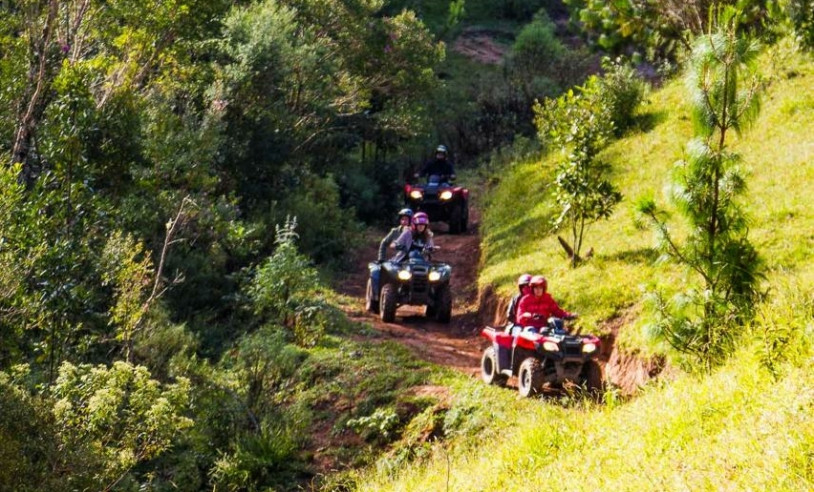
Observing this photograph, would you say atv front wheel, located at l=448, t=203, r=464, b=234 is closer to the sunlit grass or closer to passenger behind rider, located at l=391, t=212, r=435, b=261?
passenger behind rider, located at l=391, t=212, r=435, b=261

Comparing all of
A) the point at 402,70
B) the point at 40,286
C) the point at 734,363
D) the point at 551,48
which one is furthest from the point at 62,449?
the point at 551,48

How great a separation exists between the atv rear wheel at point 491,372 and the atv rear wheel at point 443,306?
→ 11.9 feet

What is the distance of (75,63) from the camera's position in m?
14.3

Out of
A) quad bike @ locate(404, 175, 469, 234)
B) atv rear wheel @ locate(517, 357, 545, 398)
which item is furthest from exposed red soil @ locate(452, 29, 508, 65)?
atv rear wheel @ locate(517, 357, 545, 398)

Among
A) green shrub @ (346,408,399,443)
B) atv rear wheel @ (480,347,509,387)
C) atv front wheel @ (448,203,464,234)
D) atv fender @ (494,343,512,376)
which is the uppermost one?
atv front wheel @ (448,203,464,234)

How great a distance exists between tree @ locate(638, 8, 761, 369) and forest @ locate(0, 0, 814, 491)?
0.18 feet

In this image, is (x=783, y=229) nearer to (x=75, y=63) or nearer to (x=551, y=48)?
(x=75, y=63)

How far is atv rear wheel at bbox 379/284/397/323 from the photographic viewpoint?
1620 centimetres

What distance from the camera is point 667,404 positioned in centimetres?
792

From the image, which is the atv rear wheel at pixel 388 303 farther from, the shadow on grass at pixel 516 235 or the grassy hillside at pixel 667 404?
the shadow on grass at pixel 516 235

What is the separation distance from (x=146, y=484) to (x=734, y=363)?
6960 millimetres

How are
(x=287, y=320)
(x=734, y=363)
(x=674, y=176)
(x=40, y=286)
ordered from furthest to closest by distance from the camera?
(x=287, y=320) < (x=40, y=286) < (x=674, y=176) < (x=734, y=363)

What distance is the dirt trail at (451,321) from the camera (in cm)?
1479

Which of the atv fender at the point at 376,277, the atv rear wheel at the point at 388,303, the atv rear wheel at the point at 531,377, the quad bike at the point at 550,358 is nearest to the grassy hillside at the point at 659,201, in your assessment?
the quad bike at the point at 550,358
